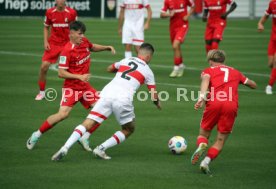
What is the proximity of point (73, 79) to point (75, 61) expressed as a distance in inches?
12.9

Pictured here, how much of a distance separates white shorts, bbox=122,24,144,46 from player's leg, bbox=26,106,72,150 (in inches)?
435

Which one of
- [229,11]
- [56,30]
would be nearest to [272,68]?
[229,11]

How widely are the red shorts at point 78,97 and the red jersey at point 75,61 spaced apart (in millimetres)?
76

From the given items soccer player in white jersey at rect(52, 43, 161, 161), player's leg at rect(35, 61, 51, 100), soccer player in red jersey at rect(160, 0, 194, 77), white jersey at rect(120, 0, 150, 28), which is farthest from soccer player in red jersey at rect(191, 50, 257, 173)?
white jersey at rect(120, 0, 150, 28)

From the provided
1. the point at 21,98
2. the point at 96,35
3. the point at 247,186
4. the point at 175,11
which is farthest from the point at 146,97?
the point at 96,35

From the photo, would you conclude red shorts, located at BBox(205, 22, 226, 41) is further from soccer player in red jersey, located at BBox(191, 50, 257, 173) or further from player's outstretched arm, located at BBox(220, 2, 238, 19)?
soccer player in red jersey, located at BBox(191, 50, 257, 173)

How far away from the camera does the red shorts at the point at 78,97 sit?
13.1m

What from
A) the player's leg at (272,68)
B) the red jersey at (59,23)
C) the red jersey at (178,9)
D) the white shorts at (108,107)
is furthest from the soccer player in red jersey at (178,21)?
the white shorts at (108,107)

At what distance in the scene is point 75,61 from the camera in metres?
13.2

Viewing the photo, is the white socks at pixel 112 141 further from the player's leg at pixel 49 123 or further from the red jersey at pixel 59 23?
the red jersey at pixel 59 23

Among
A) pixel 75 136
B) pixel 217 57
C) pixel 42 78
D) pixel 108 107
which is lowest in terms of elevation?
pixel 42 78

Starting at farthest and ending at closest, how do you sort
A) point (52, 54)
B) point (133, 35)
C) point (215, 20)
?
point (133, 35) < point (215, 20) < point (52, 54)

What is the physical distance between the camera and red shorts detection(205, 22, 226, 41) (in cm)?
2322

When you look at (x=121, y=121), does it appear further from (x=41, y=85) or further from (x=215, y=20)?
(x=215, y=20)
